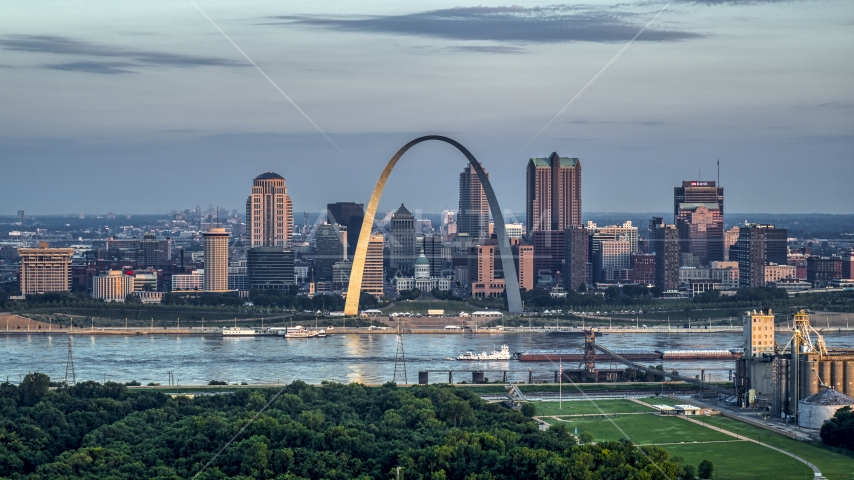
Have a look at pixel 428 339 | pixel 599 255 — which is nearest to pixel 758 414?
pixel 428 339

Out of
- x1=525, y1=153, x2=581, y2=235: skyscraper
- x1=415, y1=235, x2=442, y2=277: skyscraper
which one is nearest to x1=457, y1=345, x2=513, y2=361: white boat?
x1=415, y1=235, x2=442, y2=277: skyscraper

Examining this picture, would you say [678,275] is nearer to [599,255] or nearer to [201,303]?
[599,255]

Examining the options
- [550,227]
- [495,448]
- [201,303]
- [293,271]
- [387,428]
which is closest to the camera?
[495,448]

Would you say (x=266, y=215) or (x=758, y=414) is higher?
(x=266, y=215)

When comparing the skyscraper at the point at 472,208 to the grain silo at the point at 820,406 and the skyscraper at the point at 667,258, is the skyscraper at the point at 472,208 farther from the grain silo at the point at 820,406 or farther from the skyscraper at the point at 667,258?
the grain silo at the point at 820,406

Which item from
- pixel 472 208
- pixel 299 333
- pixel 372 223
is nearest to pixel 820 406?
pixel 299 333

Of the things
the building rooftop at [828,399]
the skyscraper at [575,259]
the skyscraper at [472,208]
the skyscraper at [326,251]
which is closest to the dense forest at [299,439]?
the building rooftop at [828,399]
